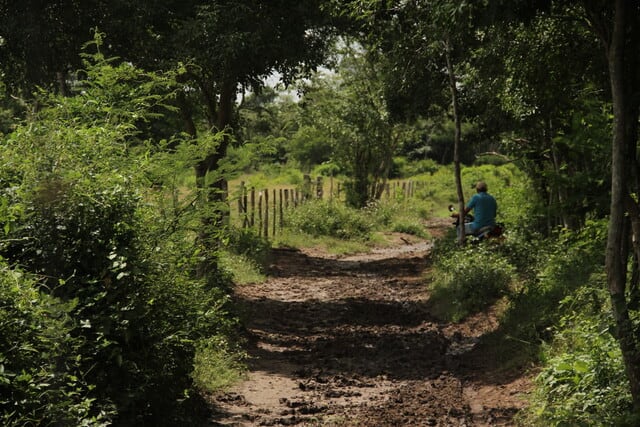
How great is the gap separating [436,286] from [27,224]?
9.15 metres

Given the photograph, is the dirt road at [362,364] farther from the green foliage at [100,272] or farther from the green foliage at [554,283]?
the green foliage at [100,272]

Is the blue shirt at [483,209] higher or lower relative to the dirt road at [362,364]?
higher

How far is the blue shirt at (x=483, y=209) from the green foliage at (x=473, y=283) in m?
1.76

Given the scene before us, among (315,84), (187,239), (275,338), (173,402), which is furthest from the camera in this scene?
(315,84)

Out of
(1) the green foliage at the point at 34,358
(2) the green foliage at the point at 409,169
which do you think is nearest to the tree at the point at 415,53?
(1) the green foliage at the point at 34,358

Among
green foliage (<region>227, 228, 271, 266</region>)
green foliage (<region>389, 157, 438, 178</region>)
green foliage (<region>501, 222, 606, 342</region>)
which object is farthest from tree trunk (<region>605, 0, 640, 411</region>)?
green foliage (<region>389, 157, 438, 178</region>)

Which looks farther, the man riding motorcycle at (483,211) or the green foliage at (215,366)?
the man riding motorcycle at (483,211)

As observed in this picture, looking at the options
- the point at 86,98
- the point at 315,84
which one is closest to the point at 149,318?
the point at 86,98

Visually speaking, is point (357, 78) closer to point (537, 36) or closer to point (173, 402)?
point (537, 36)

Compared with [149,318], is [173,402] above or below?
below

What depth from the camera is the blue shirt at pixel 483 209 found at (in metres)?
15.0

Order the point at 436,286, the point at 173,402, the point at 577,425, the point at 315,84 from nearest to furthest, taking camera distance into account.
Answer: the point at 577,425 < the point at 173,402 < the point at 436,286 < the point at 315,84

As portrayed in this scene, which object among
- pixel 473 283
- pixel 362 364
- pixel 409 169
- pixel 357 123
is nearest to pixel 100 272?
pixel 362 364

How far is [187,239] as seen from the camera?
755cm
